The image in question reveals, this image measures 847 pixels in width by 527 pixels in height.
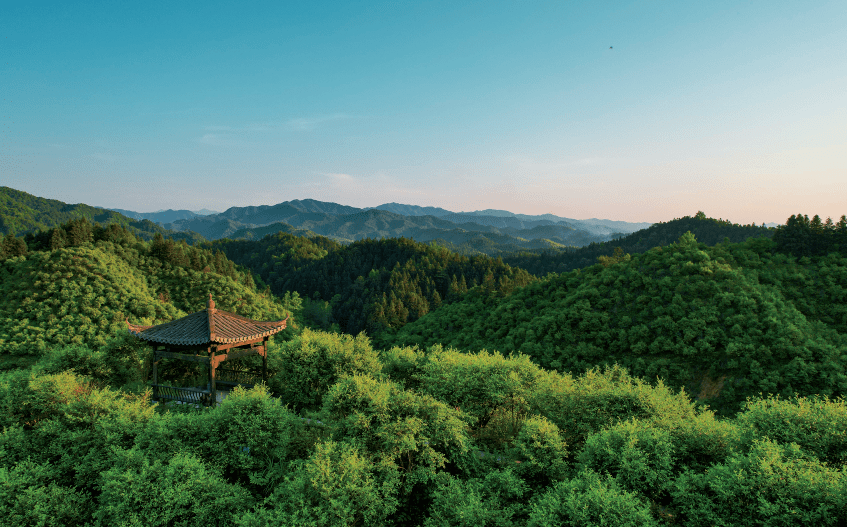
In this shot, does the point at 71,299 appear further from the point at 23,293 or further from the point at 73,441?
the point at 73,441

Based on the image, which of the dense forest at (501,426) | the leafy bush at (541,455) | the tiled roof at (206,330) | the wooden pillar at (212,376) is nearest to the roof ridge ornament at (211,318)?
the tiled roof at (206,330)

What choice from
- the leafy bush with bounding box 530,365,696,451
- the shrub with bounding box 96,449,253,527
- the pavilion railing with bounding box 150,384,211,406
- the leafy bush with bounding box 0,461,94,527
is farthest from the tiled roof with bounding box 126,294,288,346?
the leafy bush with bounding box 530,365,696,451

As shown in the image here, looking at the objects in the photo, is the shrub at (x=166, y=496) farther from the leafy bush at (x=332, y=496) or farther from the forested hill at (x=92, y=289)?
the forested hill at (x=92, y=289)

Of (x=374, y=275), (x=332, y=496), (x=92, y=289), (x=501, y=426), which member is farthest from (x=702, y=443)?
(x=374, y=275)

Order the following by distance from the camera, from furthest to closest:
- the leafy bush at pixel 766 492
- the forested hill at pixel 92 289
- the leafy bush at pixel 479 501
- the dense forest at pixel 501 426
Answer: the forested hill at pixel 92 289
the leafy bush at pixel 479 501
the dense forest at pixel 501 426
the leafy bush at pixel 766 492

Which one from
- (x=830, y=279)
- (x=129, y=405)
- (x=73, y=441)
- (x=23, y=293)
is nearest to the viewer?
(x=73, y=441)

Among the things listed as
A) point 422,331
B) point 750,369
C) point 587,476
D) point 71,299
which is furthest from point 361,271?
point 587,476
